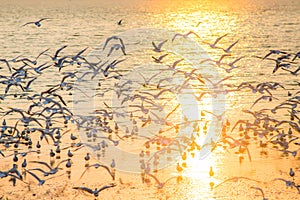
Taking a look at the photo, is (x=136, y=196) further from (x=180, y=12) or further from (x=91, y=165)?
(x=180, y=12)

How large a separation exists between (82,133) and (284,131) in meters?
7.75

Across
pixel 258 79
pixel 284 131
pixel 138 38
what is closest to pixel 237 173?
pixel 284 131

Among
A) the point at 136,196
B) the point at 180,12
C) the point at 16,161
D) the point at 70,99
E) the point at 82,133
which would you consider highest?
the point at 180,12

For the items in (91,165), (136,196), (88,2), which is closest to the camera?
(136,196)

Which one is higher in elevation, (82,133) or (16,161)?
(82,133)

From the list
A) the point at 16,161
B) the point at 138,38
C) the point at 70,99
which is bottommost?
the point at 16,161

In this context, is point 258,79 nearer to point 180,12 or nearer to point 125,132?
point 125,132

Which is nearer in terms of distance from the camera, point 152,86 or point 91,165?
point 91,165

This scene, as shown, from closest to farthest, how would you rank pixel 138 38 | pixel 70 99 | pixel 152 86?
pixel 70 99 → pixel 152 86 → pixel 138 38

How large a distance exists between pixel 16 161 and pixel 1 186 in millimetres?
2209

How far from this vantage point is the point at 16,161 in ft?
82.6

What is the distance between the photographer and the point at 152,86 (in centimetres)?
3888

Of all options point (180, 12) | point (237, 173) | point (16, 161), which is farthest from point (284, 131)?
point (180, 12)

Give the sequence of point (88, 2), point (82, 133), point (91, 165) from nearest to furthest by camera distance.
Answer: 1. point (91, 165)
2. point (82, 133)
3. point (88, 2)
